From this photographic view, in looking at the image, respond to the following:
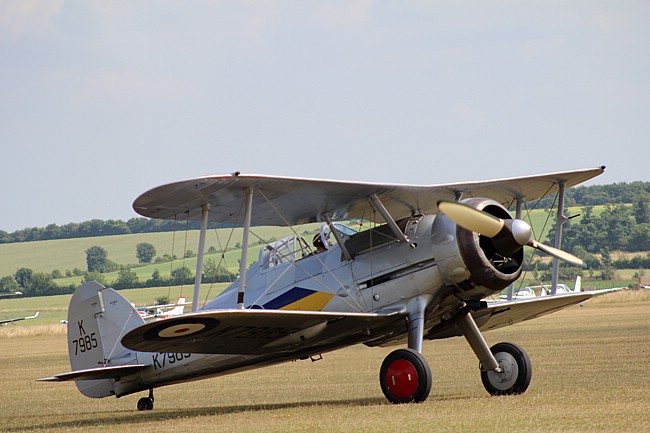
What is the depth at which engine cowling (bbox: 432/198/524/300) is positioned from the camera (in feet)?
39.4

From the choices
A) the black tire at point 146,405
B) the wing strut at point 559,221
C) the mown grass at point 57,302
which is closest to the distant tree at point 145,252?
the mown grass at point 57,302

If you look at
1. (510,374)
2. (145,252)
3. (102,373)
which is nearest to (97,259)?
(145,252)

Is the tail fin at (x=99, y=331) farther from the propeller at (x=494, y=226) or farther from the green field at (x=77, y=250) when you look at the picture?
the green field at (x=77, y=250)

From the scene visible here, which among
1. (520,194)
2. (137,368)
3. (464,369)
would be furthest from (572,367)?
(137,368)

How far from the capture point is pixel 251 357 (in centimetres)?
1399

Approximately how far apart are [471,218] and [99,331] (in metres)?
6.33

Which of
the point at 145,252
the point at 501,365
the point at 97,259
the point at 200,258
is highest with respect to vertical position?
the point at 145,252

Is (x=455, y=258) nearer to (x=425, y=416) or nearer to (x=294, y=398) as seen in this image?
(x=425, y=416)

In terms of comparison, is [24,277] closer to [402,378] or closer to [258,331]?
[258,331]

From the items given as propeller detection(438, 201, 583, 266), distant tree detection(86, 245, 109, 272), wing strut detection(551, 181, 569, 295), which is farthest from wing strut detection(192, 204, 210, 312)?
distant tree detection(86, 245, 109, 272)

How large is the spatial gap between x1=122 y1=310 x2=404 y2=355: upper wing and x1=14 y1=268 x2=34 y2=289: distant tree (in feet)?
272

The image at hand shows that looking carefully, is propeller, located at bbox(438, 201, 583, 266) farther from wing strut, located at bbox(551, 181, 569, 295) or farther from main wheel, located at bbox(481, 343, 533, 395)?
wing strut, located at bbox(551, 181, 569, 295)

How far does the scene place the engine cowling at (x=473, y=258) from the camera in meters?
12.0

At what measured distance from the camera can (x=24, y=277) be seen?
9319 cm
